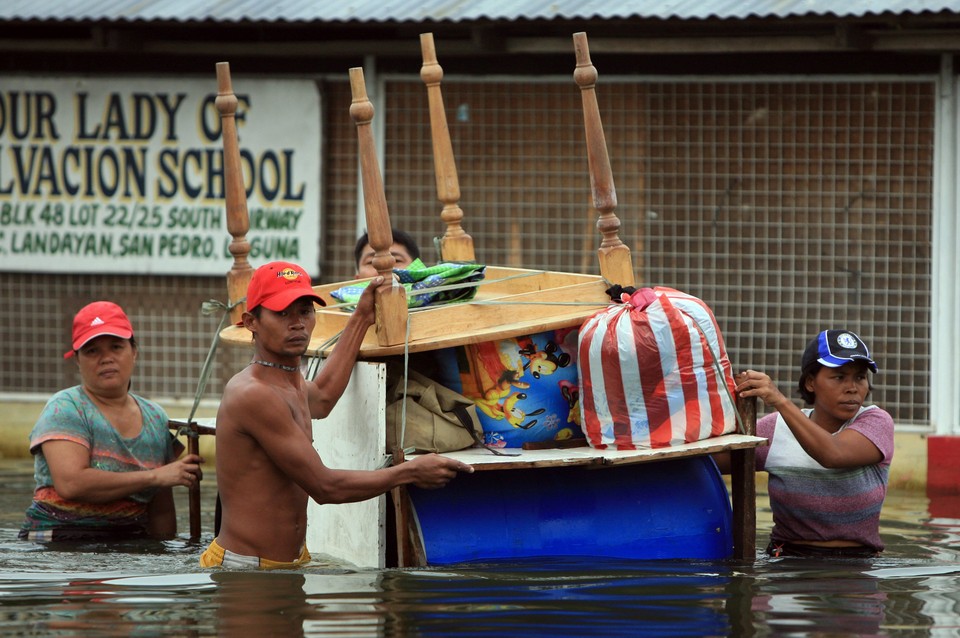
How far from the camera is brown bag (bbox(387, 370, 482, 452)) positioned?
5.79 metres

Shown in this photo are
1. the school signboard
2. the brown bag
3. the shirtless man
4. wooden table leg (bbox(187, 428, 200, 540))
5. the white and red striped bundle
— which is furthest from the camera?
the school signboard

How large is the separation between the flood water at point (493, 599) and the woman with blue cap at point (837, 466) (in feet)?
0.43

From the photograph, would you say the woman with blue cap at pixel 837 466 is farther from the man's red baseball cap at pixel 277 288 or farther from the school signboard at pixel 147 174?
the school signboard at pixel 147 174

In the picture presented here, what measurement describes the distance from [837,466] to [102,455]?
128 inches

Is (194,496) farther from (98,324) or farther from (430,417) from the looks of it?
(430,417)

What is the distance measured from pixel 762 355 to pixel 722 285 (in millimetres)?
535

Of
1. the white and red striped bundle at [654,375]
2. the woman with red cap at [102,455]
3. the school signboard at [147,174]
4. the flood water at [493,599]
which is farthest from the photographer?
the school signboard at [147,174]

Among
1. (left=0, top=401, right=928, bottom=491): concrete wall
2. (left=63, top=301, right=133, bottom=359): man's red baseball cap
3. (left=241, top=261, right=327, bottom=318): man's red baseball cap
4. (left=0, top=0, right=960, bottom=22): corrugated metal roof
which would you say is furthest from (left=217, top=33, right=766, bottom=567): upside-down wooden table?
(left=0, top=401, right=928, bottom=491): concrete wall

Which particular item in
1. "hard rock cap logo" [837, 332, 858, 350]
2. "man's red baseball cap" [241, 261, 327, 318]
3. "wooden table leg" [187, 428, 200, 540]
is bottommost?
"wooden table leg" [187, 428, 200, 540]

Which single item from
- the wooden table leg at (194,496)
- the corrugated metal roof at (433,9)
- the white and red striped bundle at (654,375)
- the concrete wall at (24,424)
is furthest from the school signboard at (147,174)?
the white and red striped bundle at (654,375)

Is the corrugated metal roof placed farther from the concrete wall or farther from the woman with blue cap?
the woman with blue cap

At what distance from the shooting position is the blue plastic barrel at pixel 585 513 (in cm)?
584

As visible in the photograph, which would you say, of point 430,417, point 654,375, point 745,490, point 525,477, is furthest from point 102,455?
point 745,490

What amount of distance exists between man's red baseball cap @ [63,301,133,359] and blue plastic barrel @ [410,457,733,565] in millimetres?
1833
